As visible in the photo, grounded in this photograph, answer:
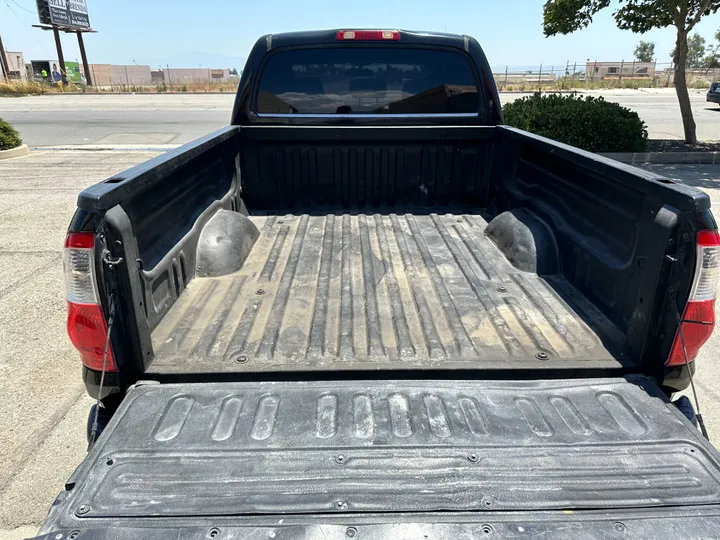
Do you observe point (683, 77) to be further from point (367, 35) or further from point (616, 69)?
point (616, 69)

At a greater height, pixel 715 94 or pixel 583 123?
pixel 715 94

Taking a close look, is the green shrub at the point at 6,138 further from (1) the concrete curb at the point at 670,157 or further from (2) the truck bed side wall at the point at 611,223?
(1) the concrete curb at the point at 670,157

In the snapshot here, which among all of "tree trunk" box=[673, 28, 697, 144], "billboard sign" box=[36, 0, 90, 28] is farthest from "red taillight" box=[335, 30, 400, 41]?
"billboard sign" box=[36, 0, 90, 28]

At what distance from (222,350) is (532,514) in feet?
4.53

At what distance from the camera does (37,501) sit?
103 inches

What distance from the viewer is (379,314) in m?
2.61

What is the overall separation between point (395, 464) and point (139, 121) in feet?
64.5

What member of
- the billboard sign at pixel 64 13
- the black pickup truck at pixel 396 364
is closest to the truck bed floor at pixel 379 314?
the black pickup truck at pixel 396 364

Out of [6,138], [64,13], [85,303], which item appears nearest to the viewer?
[85,303]

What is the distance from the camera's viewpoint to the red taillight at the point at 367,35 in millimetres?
3871

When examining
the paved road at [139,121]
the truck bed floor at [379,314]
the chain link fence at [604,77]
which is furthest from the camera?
the chain link fence at [604,77]

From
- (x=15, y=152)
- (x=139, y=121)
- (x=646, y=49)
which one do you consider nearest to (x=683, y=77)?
A: (x=15, y=152)

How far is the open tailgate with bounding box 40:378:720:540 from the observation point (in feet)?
4.69

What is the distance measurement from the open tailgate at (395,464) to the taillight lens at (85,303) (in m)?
0.21
